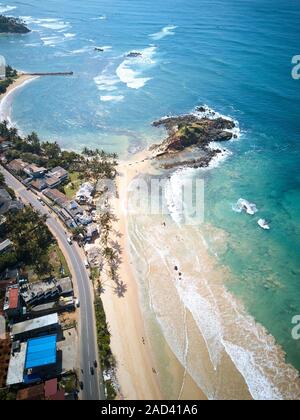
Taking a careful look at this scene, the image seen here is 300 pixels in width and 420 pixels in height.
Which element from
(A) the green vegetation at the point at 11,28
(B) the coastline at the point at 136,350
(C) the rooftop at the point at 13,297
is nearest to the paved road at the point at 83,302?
(B) the coastline at the point at 136,350

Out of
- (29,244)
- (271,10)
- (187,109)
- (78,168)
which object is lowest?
(29,244)

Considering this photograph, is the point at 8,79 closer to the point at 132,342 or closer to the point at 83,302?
the point at 83,302

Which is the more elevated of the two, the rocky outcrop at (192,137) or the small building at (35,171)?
the rocky outcrop at (192,137)

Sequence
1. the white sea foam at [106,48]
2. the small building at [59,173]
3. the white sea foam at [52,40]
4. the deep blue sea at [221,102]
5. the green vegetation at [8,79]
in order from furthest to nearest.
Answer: the white sea foam at [52,40] → the white sea foam at [106,48] → the green vegetation at [8,79] → the small building at [59,173] → the deep blue sea at [221,102]

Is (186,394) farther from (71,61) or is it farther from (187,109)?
(71,61)

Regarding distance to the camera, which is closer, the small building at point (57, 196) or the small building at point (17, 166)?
the small building at point (57, 196)

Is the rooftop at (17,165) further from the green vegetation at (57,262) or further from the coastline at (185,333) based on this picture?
the coastline at (185,333)

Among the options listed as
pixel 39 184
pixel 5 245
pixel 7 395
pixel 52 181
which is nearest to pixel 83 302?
pixel 7 395
